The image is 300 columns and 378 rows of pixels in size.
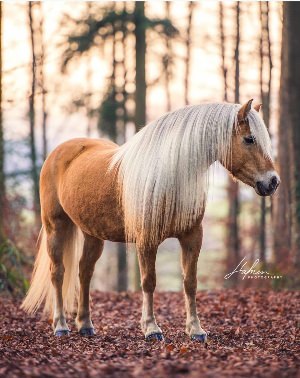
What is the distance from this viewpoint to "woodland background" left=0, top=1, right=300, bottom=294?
15789mm

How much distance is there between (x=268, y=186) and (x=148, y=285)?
156 cm

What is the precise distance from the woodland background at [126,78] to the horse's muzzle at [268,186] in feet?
22.4

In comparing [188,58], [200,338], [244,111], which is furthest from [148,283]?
[188,58]

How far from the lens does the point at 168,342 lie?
630 centimetres

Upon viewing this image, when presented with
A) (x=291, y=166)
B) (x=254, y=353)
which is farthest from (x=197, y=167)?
(x=291, y=166)

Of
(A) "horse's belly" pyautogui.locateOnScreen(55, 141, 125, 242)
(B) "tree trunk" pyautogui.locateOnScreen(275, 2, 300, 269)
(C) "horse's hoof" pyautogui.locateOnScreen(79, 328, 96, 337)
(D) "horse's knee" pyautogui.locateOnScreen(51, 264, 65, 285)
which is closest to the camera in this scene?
(A) "horse's belly" pyautogui.locateOnScreen(55, 141, 125, 242)

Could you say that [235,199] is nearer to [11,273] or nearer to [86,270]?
[11,273]

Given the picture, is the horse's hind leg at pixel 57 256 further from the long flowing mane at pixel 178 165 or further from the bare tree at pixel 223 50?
the bare tree at pixel 223 50

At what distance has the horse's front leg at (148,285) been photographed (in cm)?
636

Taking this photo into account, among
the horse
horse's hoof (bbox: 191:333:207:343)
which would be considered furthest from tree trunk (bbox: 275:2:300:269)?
horse's hoof (bbox: 191:333:207:343)

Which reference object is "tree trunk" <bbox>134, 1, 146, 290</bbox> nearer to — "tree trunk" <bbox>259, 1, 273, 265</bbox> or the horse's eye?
"tree trunk" <bbox>259, 1, 273, 265</bbox>

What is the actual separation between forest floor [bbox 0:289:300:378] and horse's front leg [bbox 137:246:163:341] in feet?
0.55

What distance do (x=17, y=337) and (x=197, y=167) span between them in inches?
108

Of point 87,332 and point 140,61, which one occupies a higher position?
point 140,61
